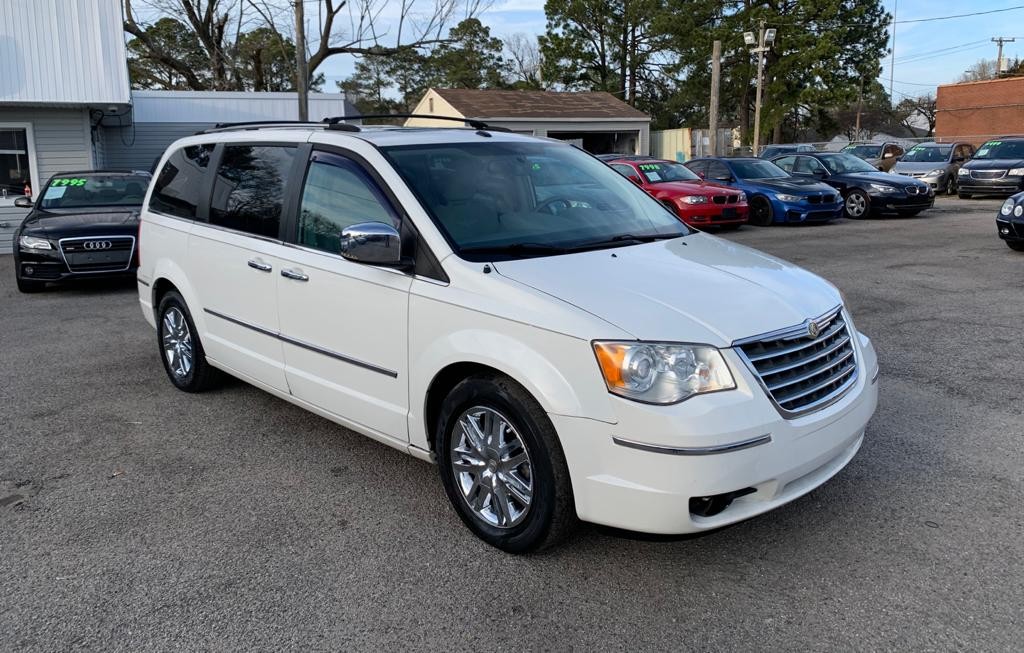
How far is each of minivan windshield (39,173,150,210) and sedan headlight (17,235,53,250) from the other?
3.53 feet

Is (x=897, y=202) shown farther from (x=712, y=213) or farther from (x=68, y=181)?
(x=68, y=181)

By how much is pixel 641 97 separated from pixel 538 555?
1937 inches

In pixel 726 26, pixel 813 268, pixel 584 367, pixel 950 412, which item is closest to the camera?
pixel 584 367

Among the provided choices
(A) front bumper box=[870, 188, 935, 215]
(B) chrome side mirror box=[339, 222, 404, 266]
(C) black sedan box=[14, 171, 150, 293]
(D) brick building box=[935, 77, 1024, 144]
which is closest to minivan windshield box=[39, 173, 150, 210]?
(C) black sedan box=[14, 171, 150, 293]

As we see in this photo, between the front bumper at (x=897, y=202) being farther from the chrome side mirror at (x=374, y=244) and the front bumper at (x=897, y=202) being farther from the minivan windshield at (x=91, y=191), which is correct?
the chrome side mirror at (x=374, y=244)

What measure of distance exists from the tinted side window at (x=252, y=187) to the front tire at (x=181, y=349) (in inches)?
33.6

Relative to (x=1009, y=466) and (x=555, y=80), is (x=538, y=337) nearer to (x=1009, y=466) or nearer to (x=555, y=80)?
(x=1009, y=466)

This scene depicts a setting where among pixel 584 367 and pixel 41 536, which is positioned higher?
pixel 584 367

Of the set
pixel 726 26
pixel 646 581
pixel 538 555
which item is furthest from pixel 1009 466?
pixel 726 26

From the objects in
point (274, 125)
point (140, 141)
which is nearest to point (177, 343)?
point (274, 125)

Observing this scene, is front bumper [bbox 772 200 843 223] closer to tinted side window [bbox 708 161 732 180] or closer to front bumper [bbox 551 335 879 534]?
tinted side window [bbox 708 161 732 180]

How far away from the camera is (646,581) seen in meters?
3.34

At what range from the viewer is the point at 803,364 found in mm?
3336

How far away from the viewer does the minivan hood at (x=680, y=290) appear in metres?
3.18
